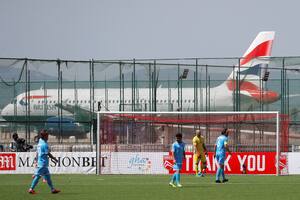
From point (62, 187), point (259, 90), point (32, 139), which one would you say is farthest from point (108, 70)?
point (62, 187)

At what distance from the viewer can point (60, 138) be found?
46.1m

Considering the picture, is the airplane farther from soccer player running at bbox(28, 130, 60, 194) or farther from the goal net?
soccer player running at bbox(28, 130, 60, 194)

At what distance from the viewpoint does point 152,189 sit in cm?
2661

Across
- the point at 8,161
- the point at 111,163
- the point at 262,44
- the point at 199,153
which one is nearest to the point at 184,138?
the point at 111,163

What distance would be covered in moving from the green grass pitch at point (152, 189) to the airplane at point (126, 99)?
54.1ft

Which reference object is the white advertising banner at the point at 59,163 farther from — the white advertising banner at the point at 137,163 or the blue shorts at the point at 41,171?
the blue shorts at the point at 41,171

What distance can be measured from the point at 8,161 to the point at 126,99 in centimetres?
1486

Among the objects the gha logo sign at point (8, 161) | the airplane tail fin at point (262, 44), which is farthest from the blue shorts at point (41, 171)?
the airplane tail fin at point (262, 44)

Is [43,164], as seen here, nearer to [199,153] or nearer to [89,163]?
[199,153]

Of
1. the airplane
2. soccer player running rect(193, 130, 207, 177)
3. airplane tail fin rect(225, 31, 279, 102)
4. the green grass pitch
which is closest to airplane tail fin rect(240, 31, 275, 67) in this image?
the airplane

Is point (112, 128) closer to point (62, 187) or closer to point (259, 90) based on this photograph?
point (62, 187)

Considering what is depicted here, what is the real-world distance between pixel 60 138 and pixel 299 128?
12.0 metres

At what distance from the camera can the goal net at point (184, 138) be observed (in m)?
36.9

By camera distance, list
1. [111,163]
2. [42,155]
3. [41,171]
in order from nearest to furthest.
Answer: [41,171], [42,155], [111,163]
